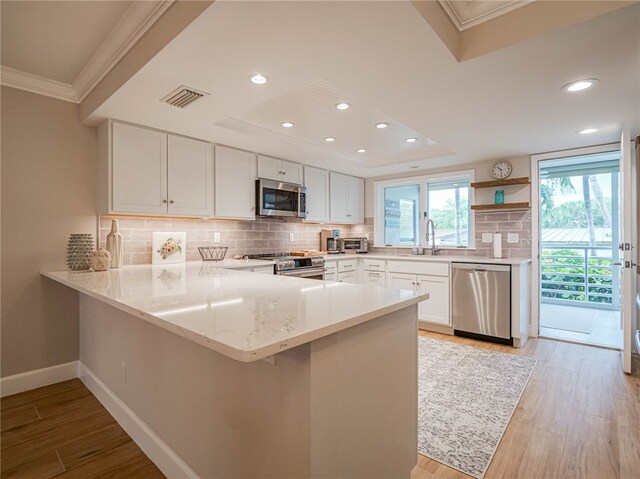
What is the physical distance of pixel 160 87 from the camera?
2.14 metres

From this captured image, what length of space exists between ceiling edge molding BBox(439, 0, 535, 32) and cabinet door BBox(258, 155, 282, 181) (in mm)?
2567

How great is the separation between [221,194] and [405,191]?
9.65ft

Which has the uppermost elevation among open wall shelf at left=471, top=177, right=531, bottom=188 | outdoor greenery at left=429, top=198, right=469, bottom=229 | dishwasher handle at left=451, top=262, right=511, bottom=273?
open wall shelf at left=471, top=177, right=531, bottom=188

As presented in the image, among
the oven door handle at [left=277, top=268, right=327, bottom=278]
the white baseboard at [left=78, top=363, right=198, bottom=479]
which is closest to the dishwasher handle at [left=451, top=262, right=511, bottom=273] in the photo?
the oven door handle at [left=277, top=268, right=327, bottom=278]

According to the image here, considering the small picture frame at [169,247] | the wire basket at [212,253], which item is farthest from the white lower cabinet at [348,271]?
the small picture frame at [169,247]

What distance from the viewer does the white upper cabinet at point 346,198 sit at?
4891 millimetres

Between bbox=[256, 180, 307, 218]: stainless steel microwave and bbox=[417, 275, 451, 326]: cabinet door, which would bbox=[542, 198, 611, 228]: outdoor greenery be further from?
bbox=[256, 180, 307, 218]: stainless steel microwave

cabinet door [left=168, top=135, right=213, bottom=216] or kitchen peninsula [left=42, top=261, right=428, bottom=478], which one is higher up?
cabinet door [left=168, top=135, right=213, bottom=216]

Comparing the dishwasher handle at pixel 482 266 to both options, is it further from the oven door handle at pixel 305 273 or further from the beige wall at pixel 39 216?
the beige wall at pixel 39 216

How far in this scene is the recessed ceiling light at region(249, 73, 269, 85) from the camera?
197cm

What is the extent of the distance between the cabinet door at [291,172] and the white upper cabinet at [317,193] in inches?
4.8

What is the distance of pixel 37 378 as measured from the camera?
8.62 ft

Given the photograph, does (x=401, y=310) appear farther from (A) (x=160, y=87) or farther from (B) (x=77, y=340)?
(B) (x=77, y=340)

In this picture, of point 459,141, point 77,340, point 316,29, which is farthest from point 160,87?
point 459,141
